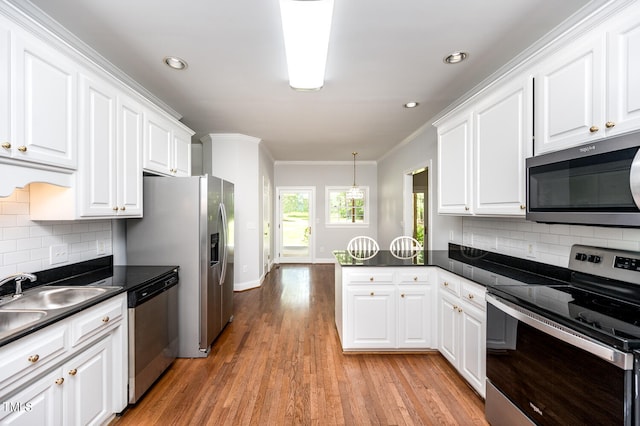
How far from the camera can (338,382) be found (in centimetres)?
230

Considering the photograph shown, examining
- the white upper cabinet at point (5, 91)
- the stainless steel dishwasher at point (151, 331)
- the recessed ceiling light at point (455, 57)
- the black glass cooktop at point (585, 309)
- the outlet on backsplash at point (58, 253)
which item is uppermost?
the recessed ceiling light at point (455, 57)

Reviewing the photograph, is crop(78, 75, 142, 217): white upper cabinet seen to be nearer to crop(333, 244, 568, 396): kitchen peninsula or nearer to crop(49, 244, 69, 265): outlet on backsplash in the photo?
crop(49, 244, 69, 265): outlet on backsplash

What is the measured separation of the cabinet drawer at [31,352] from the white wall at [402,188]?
139 inches

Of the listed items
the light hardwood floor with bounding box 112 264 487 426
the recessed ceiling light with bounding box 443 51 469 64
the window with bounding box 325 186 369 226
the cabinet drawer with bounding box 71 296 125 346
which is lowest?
the light hardwood floor with bounding box 112 264 487 426

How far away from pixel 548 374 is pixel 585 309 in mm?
353

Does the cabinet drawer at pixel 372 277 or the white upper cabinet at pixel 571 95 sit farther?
the cabinet drawer at pixel 372 277

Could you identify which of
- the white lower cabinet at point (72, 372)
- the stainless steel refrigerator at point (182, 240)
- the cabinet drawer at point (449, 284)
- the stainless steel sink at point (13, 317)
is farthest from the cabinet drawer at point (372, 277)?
the stainless steel sink at point (13, 317)

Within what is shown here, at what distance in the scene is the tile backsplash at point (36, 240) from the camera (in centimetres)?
177

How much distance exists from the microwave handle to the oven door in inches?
24.9

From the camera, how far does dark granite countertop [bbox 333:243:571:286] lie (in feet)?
6.54

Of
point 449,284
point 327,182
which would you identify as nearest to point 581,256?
point 449,284

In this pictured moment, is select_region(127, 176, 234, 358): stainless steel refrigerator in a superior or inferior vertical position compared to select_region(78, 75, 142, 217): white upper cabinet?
inferior

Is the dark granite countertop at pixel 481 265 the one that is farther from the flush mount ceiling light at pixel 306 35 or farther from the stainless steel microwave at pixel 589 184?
the flush mount ceiling light at pixel 306 35

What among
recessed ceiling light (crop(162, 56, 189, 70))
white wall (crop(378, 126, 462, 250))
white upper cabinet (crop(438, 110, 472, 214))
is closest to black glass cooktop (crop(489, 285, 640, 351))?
white upper cabinet (crop(438, 110, 472, 214))
